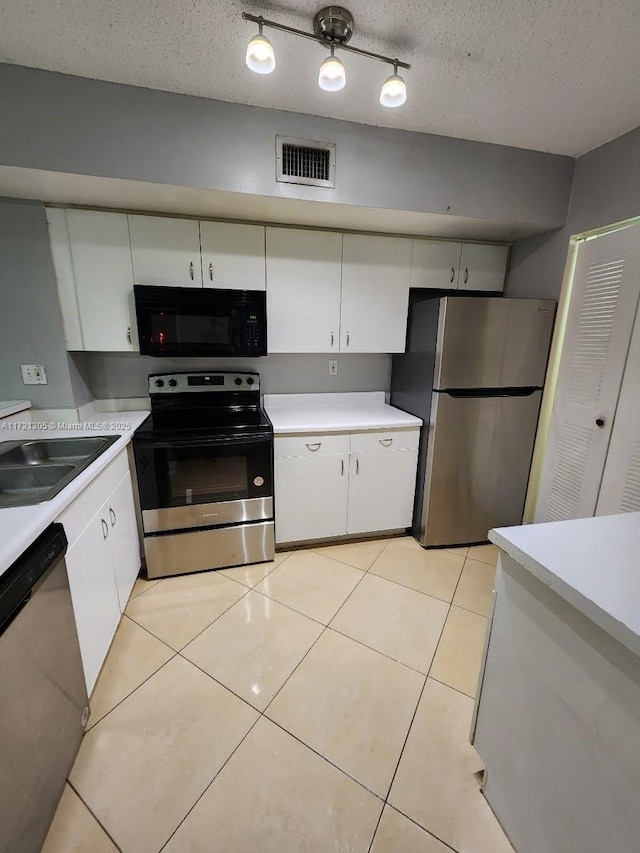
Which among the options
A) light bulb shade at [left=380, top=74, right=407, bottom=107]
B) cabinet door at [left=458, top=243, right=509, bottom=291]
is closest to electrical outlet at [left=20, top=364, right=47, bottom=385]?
light bulb shade at [left=380, top=74, right=407, bottom=107]

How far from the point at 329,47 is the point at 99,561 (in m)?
2.12

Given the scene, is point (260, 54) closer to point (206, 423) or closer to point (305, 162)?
point (305, 162)

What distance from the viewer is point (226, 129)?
1577 millimetres

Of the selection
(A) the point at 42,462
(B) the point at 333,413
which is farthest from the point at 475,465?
(A) the point at 42,462

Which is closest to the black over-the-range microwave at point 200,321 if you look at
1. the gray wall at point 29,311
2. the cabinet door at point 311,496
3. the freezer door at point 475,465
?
the gray wall at point 29,311

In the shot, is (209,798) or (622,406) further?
(622,406)

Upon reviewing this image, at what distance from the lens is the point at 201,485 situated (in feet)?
6.52

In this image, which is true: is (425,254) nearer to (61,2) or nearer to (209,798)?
(61,2)

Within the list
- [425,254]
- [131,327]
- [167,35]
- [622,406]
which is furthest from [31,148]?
[622,406]

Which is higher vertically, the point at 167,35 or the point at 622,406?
the point at 167,35

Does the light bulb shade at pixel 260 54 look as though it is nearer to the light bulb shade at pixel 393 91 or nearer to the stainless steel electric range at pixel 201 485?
the light bulb shade at pixel 393 91

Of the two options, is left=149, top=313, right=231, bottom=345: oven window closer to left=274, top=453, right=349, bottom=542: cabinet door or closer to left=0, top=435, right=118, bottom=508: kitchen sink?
left=0, top=435, right=118, bottom=508: kitchen sink

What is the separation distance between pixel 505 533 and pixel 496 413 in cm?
144

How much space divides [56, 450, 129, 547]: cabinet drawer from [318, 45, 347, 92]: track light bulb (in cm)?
162
